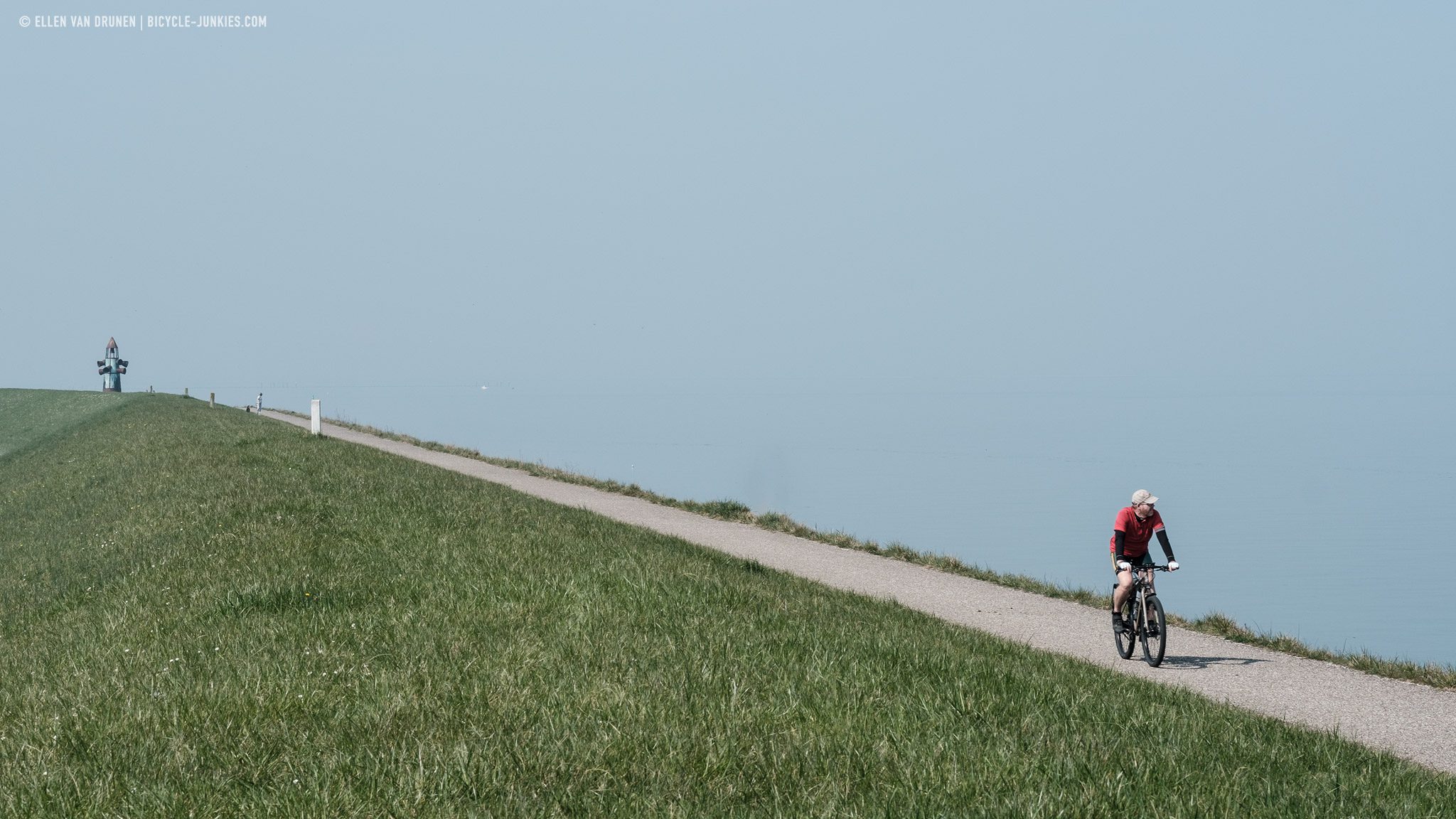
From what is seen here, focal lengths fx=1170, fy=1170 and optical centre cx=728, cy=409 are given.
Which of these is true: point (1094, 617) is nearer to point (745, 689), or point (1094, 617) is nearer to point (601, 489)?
point (745, 689)

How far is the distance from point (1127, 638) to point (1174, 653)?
0.75m

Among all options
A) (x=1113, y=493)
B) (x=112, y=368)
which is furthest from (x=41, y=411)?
(x=1113, y=493)

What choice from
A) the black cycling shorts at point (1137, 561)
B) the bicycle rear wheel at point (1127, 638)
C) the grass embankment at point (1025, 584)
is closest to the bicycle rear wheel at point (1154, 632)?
the bicycle rear wheel at point (1127, 638)

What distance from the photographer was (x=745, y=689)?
6.97 meters

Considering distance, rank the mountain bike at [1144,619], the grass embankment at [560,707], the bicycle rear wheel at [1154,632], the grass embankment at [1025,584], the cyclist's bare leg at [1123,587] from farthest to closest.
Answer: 1. the cyclist's bare leg at [1123,587]
2. the grass embankment at [1025,584]
3. the mountain bike at [1144,619]
4. the bicycle rear wheel at [1154,632]
5. the grass embankment at [560,707]

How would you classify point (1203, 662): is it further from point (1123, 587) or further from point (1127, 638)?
point (1123, 587)

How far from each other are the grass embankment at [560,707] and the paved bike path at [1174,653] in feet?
4.37

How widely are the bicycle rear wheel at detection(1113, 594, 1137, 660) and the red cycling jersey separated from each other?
44 cm

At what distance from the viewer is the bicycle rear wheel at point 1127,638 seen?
11.3 metres

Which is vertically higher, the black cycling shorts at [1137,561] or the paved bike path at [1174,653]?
the black cycling shorts at [1137,561]

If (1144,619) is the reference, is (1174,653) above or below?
below

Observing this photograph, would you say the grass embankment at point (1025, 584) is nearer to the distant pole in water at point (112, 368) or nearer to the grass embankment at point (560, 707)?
the grass embankment at point (560, 707)

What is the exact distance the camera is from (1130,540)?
1130cm

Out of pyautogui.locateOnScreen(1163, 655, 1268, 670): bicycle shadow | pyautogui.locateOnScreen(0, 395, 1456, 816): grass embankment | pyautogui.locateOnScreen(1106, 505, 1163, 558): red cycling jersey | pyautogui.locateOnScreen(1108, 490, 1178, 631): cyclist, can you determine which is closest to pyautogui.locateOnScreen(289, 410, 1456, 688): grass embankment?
pyautogui.locateOnScreen(1163, 655, 1268, 670): bicycle shadow
